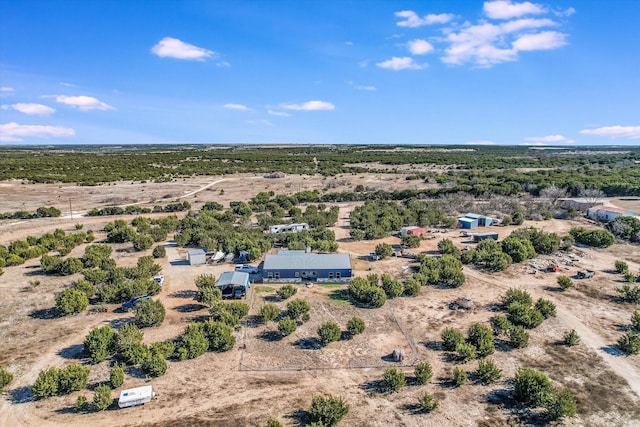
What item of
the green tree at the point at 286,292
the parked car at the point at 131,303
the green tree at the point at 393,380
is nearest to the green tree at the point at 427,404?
the green tree at the point at 393,380

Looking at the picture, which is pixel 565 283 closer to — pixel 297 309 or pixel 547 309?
pixel 547 309

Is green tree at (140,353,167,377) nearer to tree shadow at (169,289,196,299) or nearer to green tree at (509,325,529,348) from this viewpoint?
tree shadow at (169,289,196,299)

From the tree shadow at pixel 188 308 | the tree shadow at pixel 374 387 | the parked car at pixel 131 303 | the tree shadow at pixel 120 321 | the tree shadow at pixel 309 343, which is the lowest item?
the tree shadow at pixel 374 387

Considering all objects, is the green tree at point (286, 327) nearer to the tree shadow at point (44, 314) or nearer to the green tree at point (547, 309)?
the tree shadow at point (44, 314)

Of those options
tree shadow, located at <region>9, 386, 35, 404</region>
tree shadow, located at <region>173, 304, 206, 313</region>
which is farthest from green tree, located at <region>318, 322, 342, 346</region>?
tree shadow, located at <region>9, 386, 35, 404</region>

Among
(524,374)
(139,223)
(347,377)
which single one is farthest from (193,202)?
(524,374)

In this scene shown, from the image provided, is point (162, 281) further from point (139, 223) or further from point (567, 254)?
point (567, 254)
